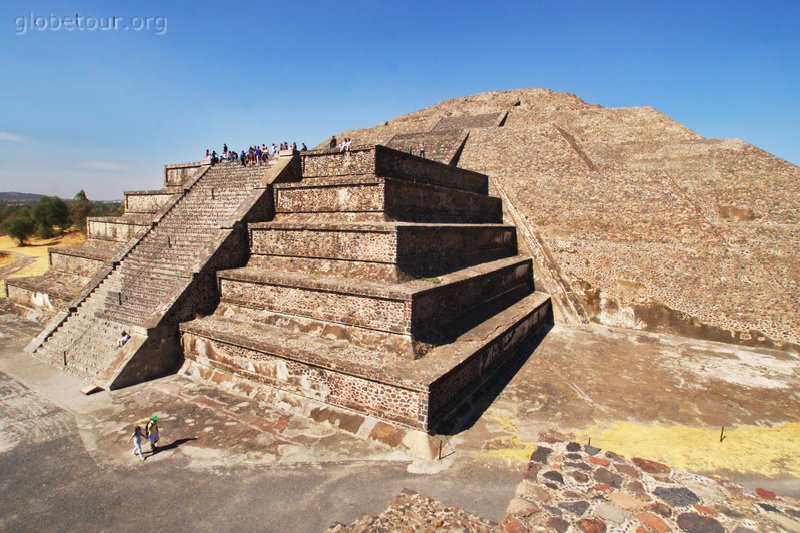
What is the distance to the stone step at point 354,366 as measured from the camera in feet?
22.5

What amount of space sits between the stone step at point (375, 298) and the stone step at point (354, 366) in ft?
1.70

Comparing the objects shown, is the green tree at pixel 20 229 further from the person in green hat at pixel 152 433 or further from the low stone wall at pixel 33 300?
the person in green hat at pixel 152 433

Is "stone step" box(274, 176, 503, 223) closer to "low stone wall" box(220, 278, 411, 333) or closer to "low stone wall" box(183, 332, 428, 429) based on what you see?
"low stone wall" box(220, 278, 411, 333)

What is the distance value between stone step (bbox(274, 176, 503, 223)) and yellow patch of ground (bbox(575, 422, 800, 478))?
6449 mm

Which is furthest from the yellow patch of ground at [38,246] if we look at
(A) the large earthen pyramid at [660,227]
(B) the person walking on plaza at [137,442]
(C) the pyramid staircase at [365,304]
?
(A) the large earthen pyramid at [660,227]

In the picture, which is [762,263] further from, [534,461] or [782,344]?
[534,461]

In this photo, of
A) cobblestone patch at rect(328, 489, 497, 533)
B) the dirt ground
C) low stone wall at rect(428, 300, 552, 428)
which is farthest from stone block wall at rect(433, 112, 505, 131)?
cobblestone patch at rect(328, 489, 497, 533)

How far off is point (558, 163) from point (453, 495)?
17.1m

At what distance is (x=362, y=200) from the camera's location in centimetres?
1021

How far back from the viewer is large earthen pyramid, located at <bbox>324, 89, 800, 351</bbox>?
1234 cm

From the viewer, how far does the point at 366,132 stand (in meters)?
28.1

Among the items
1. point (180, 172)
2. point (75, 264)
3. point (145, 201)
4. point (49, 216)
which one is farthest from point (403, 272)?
point (49, 216)

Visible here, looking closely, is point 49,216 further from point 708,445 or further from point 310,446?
point 708,445

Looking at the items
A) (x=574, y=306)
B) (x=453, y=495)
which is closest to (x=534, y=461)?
(x=453, y=495)
